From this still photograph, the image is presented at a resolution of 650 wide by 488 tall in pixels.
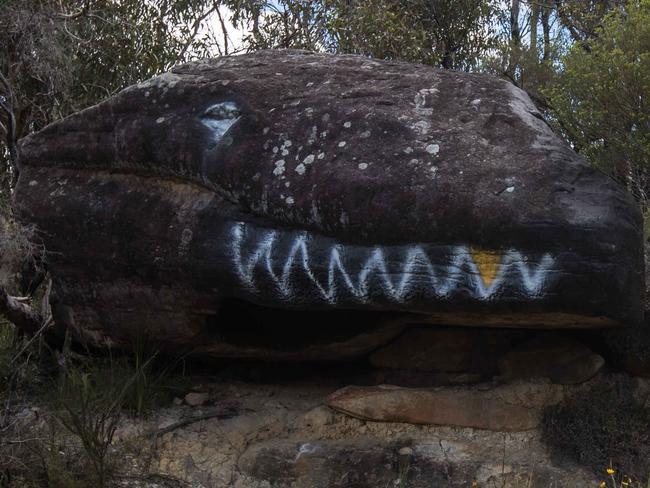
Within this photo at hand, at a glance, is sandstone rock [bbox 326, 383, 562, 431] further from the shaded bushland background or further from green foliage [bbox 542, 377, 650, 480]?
the shaded bushland background

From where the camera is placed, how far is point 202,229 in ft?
15.5

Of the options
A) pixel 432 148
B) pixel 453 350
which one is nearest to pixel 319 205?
pixel 432 148

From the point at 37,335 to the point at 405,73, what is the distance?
109 inches

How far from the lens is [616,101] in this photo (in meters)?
6.58

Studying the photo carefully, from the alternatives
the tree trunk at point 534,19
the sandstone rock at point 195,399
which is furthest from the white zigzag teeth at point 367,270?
the tree trunk at point 534,19

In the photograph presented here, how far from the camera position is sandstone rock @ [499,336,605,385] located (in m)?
4.83

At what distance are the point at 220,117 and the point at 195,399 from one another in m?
1.68

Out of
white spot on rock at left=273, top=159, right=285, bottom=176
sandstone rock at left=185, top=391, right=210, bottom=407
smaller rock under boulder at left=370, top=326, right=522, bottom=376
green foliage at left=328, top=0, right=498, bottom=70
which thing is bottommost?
sandstone rock at left=185, top=391, right=210, bottom=407

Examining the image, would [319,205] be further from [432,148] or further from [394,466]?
[394,466]

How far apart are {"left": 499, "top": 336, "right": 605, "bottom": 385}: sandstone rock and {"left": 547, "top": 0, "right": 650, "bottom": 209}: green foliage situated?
6.50 feet

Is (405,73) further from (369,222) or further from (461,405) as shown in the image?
(461,405)

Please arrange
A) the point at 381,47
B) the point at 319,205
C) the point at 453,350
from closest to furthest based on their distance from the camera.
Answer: the point at 319,205 → the point at 453,350 → the point at 381,47

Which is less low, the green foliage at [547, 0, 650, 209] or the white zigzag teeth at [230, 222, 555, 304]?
the green foliage at [547, 0, 650, 209]

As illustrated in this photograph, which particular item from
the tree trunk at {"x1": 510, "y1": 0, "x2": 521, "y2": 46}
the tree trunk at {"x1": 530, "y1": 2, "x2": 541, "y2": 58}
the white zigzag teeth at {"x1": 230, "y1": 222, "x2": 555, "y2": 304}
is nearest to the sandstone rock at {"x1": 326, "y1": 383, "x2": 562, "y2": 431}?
the white zigzag teeth at {"x1": 230, "y1": 222, "x2": 555, "y2": 304}
